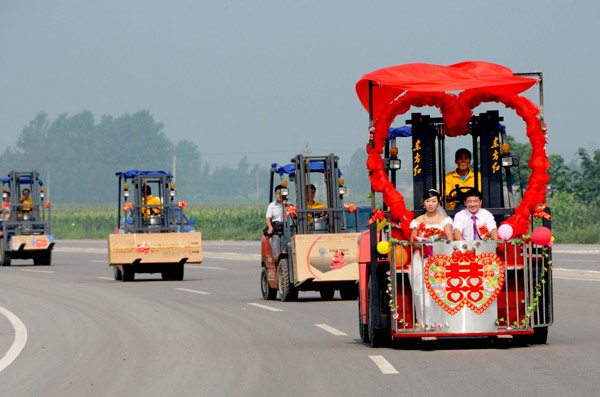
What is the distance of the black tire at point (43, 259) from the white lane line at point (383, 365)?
2983 cm

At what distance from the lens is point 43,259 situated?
138 ft

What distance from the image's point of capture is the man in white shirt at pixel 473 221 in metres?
13.7

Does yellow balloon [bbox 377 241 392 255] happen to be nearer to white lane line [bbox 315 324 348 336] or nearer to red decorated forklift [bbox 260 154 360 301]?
white lane line [bbox 315 324 348 336]

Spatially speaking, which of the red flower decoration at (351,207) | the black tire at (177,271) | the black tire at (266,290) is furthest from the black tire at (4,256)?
the red flower decoration at (351,207)

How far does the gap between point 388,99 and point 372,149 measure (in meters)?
0.82

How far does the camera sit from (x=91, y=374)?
40.3 feet

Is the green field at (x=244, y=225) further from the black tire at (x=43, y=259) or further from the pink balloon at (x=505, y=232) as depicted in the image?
the pink balloon at (x=505, y=232)

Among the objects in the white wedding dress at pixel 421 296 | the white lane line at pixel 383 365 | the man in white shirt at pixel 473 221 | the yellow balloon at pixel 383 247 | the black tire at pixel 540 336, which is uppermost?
the man in white shirt at pixel 473 221

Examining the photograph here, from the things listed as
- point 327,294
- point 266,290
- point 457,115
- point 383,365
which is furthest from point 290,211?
point 383,365

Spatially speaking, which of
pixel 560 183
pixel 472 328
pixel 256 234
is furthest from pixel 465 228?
pixel 256 234

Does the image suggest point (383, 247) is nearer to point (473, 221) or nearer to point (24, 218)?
point (473, 221)

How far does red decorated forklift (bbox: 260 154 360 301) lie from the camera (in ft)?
72.0

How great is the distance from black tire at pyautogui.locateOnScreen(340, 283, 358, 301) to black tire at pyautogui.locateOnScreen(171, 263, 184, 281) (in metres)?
8.62

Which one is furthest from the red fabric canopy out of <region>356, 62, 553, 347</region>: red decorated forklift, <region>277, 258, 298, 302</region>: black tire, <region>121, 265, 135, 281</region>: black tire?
<region>121, 265, 135, 281</region>: black tire
